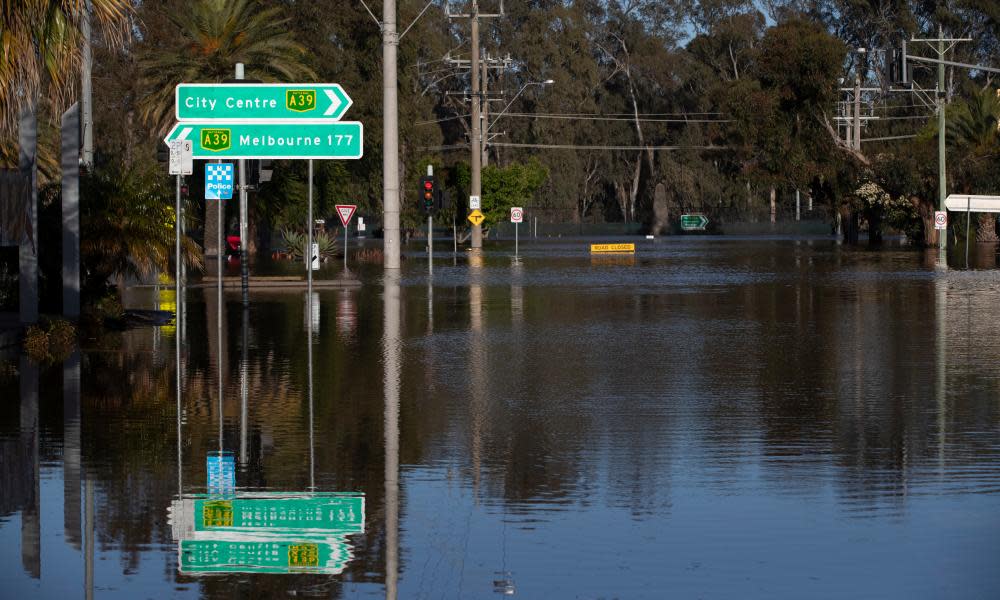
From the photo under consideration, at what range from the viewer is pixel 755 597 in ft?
24.3

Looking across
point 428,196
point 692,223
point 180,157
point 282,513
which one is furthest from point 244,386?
point 692,223

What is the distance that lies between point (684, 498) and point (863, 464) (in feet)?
6.37

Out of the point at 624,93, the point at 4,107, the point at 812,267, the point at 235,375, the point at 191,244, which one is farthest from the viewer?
the point at 624,93

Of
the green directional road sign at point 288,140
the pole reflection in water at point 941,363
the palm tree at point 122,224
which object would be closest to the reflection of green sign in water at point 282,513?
the pole reflection in water at point 941,363

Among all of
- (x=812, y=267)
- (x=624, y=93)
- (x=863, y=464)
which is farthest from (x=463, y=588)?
(x=624, y=93)

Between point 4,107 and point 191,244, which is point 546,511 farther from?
point 191,244

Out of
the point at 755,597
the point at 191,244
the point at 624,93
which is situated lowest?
the point at 755,597

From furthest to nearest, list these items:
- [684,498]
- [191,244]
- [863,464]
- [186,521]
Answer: [191,244] < [863,464] < [684,498] < [186,521]

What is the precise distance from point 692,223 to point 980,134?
42800mm

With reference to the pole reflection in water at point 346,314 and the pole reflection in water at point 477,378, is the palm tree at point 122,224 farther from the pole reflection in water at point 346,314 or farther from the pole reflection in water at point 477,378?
the pole reflection in water at point 477,378

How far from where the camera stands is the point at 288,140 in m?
32.1

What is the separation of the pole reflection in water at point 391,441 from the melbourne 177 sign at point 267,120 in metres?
4.64

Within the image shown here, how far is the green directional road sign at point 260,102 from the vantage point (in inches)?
1188

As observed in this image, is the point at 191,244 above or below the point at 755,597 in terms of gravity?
above
